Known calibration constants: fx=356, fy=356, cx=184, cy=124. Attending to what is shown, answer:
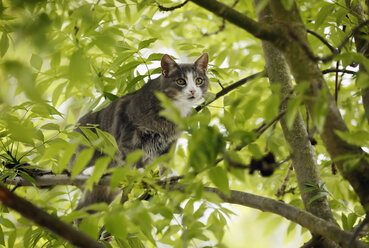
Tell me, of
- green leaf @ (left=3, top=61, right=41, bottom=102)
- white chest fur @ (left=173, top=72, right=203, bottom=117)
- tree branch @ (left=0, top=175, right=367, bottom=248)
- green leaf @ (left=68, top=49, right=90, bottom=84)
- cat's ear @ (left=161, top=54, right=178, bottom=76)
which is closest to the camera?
green leaf @ (left=3, top=61, right=41, bottom=102)

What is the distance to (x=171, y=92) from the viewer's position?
386 cm

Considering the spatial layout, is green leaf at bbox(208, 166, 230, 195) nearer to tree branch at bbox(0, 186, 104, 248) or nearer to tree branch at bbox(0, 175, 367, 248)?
tree branch at bbox(0, 175, 367, 248)

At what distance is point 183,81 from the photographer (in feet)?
12.8

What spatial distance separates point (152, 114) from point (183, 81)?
50 centimetres

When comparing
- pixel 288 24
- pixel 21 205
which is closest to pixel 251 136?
pixel 288 24

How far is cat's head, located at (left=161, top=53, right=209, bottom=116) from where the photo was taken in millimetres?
3761

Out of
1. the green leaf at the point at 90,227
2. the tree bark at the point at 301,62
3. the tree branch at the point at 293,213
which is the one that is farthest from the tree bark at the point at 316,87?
the green leaf at the point at 90,227

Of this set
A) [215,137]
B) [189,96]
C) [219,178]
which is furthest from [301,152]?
[189,96]

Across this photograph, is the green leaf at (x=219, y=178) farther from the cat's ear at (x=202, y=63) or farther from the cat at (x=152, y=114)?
the cat's ear at (x=202, y=63)

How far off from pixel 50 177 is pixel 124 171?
140 centimetres

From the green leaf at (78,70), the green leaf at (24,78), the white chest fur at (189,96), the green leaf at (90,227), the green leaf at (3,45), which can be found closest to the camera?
the green leaf at (24,78)

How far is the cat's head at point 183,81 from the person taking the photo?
376 cm

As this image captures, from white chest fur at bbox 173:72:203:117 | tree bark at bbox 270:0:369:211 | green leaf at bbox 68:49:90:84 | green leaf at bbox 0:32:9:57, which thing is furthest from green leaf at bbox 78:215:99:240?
white chest fur at bbox 173:72:203:117

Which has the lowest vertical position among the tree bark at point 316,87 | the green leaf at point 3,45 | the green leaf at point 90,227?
the green leaf at point 90,227
